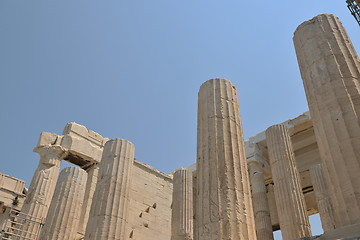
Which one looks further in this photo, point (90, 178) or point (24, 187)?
point (24, 187)

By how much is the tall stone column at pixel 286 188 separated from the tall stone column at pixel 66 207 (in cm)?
945

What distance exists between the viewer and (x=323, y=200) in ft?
53.7

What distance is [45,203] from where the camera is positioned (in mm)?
17391

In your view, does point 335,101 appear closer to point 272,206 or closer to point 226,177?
point 226,177

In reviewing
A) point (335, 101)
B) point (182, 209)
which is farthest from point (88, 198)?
point (335, 101)

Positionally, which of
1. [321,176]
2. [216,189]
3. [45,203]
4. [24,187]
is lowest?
[216,189]

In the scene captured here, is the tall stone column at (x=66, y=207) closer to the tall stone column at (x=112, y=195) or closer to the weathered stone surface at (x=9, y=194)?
the tall stone column at (x=112, y=195)

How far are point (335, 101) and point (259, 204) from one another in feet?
38.1

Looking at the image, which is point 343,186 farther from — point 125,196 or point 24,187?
point 24,187

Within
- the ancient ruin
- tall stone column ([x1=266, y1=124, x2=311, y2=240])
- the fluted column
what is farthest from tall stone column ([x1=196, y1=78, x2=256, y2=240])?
the fluted column

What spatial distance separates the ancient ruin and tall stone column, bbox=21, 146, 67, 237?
0.06 meters

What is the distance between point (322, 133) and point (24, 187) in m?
21.6

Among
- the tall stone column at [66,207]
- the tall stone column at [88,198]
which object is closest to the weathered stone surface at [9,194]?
the tall stone column at [88,198]

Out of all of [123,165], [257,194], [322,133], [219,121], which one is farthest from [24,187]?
[322,133]
